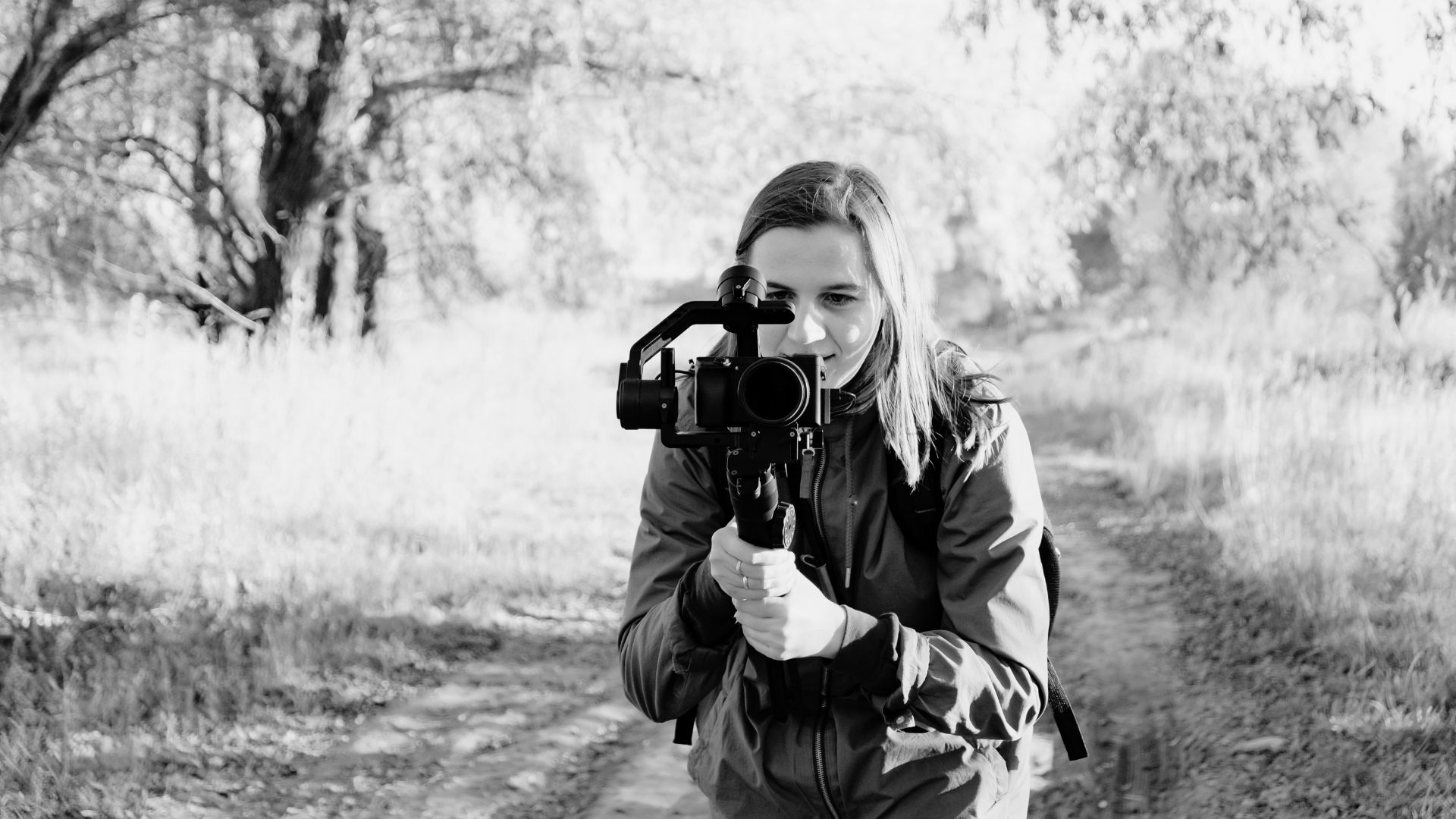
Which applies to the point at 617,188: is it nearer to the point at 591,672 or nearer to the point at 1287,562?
the point at 591,672

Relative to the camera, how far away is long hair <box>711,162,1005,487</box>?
5.77 ft

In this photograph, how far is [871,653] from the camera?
5.26 feet

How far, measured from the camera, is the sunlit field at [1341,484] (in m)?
3.57

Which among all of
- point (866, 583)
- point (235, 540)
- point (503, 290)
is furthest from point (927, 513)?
point (503, 290)

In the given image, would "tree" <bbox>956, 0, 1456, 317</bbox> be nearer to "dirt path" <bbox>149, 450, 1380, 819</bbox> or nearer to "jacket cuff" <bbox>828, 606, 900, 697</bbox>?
"dirt path" <bbox>149, 450, 1380, 819</bbox>

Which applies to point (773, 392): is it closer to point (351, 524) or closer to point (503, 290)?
point (351, 524)

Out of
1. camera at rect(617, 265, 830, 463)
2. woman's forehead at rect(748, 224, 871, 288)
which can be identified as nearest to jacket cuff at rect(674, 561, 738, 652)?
camera at rect(617, 265, 830, 463)

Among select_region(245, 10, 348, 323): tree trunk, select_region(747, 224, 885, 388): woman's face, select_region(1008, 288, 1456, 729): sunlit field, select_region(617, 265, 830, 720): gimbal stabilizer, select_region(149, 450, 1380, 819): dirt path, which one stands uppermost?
select_region(245, 10, 348, 323): tree trunk

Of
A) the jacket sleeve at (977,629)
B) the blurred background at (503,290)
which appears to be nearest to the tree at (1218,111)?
the blurred background at (503,290)

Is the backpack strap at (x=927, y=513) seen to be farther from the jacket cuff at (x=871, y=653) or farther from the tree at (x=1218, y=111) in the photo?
the tree at (x=1218, y=111)

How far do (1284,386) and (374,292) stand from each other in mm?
8922

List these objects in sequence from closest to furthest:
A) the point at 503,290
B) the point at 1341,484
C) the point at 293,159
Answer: the point at 1341,484, the point at 293,159, the point at 503,290

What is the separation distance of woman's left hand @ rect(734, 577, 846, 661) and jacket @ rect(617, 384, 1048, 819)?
32 millimetres

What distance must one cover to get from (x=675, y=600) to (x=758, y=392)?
0.44 m
